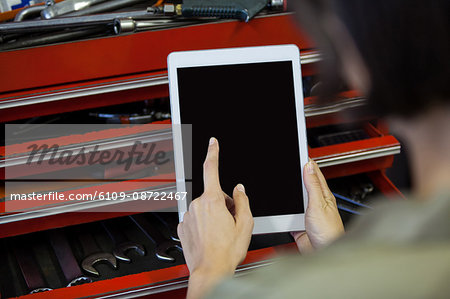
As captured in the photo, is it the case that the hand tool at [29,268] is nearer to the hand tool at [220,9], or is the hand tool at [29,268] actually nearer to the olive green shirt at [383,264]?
the hand tool at [220,9]

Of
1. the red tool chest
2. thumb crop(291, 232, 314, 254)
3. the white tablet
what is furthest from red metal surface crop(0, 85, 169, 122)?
thumb crop(291, 232, 314, 254)

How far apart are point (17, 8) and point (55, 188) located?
52 cm

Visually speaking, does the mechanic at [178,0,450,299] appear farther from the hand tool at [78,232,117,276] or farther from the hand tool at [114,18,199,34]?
the hand tool at [78,232,117,276]

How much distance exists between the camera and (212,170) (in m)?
0.87

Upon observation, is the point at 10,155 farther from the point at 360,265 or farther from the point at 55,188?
the point at 360,265

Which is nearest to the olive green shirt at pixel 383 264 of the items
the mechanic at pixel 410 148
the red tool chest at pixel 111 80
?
the mechanic at pixel 410 148

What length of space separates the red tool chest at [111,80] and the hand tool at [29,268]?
0.09 meters

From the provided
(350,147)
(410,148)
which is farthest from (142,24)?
(410,148)

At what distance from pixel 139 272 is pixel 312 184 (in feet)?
1.46

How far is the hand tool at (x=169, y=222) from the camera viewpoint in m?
1.21

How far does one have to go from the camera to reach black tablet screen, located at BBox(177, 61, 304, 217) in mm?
1045

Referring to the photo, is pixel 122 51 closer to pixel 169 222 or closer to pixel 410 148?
pixel 169 222

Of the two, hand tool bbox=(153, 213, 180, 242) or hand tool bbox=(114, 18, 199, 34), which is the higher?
hand tool bbox=(114, 18, 199, 34)

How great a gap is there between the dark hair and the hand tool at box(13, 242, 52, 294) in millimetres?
891
